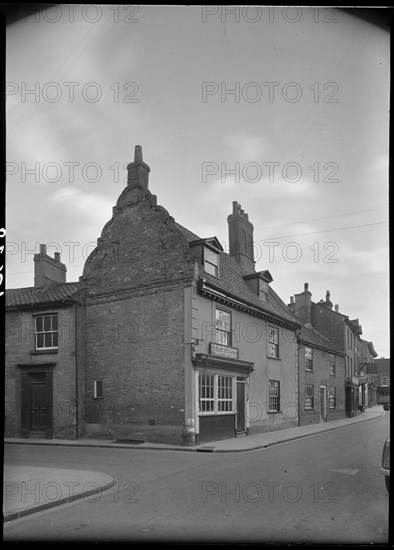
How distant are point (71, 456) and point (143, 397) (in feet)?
13.6

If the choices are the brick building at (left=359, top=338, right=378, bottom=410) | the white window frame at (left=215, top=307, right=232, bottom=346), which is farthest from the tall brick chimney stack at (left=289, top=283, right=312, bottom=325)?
the white window frame at (left=215, top=307, right=232, bottom=346)

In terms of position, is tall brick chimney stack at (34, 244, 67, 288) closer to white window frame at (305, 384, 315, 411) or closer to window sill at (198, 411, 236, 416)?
window sill at (198, 411, 236, 416)

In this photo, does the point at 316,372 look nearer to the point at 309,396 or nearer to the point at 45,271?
the point at 309,396

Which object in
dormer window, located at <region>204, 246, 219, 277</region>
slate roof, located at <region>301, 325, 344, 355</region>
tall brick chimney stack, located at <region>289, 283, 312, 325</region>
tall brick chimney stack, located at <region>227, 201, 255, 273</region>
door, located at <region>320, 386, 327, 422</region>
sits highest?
tall brick chimney stack, located at <region>227, 201, 255, 273</region>

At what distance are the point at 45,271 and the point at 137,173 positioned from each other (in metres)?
5.90

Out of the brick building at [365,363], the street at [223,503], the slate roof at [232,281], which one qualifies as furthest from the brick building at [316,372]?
the street at [223,503]

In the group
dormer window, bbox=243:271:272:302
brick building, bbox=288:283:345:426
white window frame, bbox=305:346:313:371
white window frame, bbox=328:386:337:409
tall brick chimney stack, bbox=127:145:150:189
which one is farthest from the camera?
white window frame, bbox=328:386:337:409

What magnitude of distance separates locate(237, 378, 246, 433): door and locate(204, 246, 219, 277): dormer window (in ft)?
13.5

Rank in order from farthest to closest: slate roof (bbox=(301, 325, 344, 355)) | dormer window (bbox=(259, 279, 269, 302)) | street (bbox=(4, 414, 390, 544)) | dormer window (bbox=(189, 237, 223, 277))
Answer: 1. slate roof (bbox=(301, 325, 344, 355))
2. dormer window (bbox=(259, 279, 269, 302))
3. dormer window (bbox=(189, 237, 223, 277))
4. street (bbox=(4, 414, 390, 544))

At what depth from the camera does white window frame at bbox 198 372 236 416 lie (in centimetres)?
1673

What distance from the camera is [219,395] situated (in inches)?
690

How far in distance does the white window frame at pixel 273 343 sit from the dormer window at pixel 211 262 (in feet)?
13.6

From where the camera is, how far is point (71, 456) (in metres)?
13.1

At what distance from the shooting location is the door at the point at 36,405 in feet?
53.3
